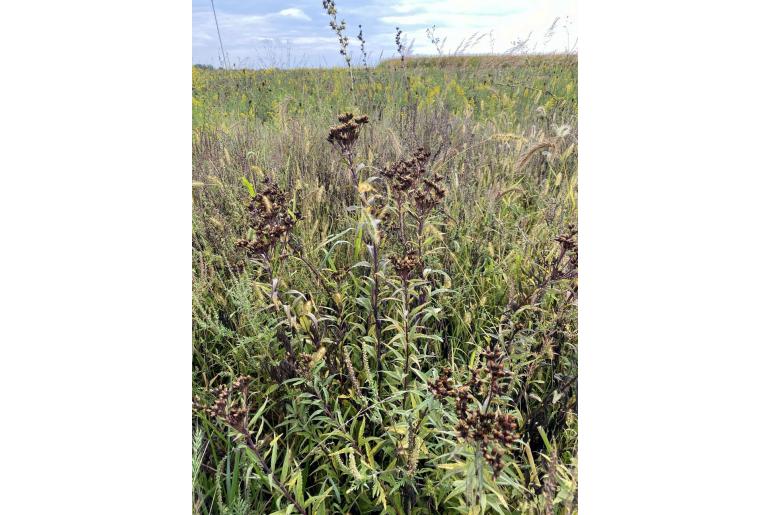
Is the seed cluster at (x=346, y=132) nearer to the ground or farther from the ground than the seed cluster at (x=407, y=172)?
farther from the ground

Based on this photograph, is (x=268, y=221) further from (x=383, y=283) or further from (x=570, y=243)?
(x=570, y=243)

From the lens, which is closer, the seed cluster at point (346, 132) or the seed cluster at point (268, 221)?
the seed cluster at point (268, 221)

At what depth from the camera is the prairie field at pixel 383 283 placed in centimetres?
152

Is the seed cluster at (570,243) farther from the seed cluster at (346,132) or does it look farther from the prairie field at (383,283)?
the seed cluster at (346,132)

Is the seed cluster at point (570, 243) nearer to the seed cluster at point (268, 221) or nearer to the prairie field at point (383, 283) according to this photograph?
the prairie field at point (383, 283)

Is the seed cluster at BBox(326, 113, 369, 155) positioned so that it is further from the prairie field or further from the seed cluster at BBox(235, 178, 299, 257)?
the seed cluster at BBox(235, 178, 299, 257)

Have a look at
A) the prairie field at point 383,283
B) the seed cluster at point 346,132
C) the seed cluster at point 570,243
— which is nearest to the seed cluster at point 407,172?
the prairie field at point 383,283

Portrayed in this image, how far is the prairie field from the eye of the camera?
59.8 inches

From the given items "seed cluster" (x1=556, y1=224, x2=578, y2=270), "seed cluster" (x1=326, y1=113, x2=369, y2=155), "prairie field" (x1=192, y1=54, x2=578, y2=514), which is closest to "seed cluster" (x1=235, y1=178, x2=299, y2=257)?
"prairie field" (x1=192, y1=54, x2=578, y2=514)
